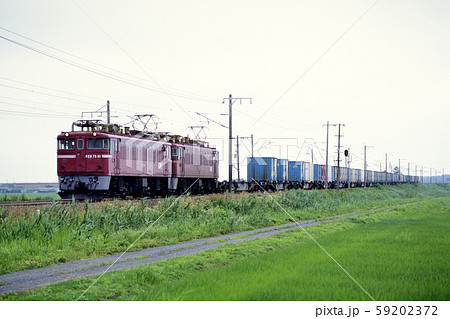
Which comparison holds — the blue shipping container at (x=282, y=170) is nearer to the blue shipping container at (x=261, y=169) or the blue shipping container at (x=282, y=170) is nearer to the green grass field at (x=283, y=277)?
the blue shipping container at (x=261, y=169)

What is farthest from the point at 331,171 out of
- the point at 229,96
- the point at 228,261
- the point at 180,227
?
the point at 228,261

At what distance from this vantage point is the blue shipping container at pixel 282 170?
2341 inches

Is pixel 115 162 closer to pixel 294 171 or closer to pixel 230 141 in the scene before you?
pixel 230 141

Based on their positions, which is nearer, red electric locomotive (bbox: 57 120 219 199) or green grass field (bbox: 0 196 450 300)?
green grass field (bbox: 0 196 450 300)

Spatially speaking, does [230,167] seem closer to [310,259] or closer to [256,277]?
[310,259]

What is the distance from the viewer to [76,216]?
58.2ft

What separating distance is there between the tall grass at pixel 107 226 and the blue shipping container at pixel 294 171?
107 feet

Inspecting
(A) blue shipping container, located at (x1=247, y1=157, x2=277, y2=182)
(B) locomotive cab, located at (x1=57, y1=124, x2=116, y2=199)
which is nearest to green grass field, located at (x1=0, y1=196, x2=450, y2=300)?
(B) locomotive cab, located at (x1=57, y1=124, x2=116, y2=199)

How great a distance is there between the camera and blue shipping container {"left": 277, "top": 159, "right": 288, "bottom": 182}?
5947 centimetres

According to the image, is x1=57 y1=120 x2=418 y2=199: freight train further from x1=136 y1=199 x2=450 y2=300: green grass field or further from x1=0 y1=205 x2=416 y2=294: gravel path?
x1=136 y1=199 x2=450 y2=300: green grass field

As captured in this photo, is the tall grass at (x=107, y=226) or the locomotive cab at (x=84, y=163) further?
the locomotive cab at (x=84, y=163)

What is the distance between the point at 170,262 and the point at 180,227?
321 inches

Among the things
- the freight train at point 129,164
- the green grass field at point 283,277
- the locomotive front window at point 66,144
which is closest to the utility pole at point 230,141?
the freight train at point 129,164

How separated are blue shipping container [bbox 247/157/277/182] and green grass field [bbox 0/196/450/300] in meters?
39.3
